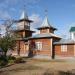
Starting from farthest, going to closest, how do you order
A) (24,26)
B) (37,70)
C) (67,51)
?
(24,26) < (67,51) < (37,70)

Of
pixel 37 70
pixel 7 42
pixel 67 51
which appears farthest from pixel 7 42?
pixel 37 70

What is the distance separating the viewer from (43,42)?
4081 cm

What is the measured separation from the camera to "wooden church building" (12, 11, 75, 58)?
3922 cm

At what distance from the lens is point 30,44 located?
141 ft

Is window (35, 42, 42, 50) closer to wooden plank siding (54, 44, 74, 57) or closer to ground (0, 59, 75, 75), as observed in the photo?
wooden plank siding (54, 44, 74, 57)

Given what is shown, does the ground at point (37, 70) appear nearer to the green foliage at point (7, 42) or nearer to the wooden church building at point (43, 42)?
the green foliage at point (7, 42)

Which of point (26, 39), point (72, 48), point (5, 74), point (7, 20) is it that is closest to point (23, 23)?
point (26, 39)

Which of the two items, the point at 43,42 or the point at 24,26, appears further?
the point at 24,26

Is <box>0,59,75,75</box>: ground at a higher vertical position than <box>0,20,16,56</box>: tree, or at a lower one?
lower

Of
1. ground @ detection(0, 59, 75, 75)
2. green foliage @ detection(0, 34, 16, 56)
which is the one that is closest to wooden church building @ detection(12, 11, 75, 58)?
green foliage @ detection(0, 34, 16, 56)

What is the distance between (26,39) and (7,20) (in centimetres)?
726

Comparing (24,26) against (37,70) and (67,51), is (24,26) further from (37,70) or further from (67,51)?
(37,70)

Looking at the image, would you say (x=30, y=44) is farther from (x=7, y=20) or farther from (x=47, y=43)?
(x=7, y=20)

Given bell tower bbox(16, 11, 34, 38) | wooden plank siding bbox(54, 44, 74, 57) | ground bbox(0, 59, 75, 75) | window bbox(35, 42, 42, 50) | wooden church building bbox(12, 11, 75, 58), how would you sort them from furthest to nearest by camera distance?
bell tower bbox(16, 11, 34, 38) → window bbox(35, 42, 42, 50) → wooden church building bbox(12, 11, 75, 58) → wooden plank siding bbox(54, 44, 74, 57) → ground bbox(0, 59, 75, 75)
